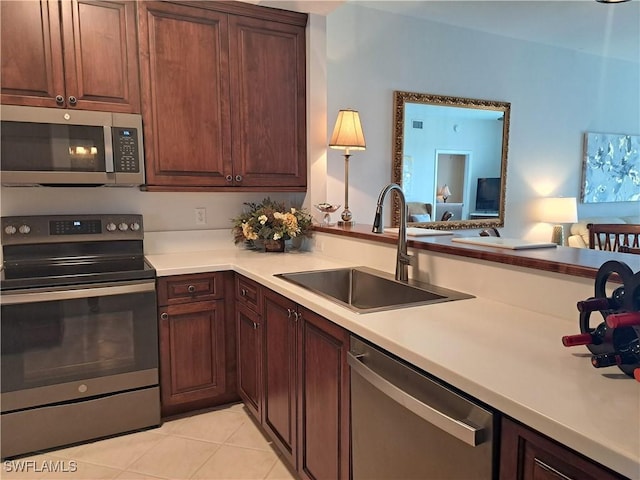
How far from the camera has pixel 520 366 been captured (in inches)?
39.9

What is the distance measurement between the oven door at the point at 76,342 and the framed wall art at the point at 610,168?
470cm

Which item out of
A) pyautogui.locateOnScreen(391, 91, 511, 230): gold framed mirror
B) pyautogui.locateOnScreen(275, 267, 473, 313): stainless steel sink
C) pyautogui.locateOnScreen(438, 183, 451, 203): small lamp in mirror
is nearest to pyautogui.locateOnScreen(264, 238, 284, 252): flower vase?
pyautogui.locateOnScreen(275, 267, 473, 313): stainless steel sink

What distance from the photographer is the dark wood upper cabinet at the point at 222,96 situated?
2500mm

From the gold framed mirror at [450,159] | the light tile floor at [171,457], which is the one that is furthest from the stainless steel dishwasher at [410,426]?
the gold framed mirror at [450,159]

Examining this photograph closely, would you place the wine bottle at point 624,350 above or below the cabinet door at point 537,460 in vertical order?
above

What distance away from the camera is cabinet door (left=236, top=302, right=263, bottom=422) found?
2199 mm

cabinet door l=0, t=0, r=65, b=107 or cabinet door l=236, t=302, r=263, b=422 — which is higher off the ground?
cabinet door l=0, t=0, r=65, b=107

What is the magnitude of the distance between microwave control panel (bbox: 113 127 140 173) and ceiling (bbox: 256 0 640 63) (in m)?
1.32

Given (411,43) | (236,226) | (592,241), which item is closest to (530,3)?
(411,43)

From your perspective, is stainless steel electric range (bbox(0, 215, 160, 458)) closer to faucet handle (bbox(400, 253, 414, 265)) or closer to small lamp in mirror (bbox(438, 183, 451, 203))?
faucet handle (bbox(400, 253, 414, 265))

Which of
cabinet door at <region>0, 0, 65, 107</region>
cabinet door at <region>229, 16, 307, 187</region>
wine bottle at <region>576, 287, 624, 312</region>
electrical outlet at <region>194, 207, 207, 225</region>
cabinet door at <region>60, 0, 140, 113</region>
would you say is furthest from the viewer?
electrical outlet at <region>194, 207, 207, 225</region>

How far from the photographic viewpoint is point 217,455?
2.17m

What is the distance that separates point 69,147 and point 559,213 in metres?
4.23

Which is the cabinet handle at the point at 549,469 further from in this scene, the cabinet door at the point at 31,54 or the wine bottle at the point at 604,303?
the cabinet door at the point at 31,54
